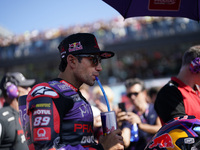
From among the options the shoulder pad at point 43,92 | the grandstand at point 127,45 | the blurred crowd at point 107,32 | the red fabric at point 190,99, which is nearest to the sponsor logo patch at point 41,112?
the shoulder pad at point 43,92

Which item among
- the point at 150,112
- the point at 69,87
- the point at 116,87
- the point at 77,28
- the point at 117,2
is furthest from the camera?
the point at 77,28

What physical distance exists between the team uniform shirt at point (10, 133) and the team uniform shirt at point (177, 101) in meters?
1.81

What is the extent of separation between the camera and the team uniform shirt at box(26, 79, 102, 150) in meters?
1.53

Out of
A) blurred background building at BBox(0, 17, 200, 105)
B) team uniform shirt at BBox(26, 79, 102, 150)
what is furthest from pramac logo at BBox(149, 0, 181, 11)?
blurred background building at BBox(0, 17, 200, 105)

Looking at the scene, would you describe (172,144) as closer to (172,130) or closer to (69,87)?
(172,130)

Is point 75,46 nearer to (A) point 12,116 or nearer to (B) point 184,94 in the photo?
(B) point 184,94

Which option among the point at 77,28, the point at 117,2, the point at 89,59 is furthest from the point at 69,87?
the point at 77,28

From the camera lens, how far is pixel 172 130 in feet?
6.33

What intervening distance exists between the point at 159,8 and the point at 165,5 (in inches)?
3.0

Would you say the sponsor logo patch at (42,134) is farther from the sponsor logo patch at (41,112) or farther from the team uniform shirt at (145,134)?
the team uniform shirt at (145,134)

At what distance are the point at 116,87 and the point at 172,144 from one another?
1213 cm

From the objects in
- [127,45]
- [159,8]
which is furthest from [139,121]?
[127,45]

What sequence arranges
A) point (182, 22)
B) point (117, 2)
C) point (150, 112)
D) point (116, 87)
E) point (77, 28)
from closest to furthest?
point (117, 2) → point (150, 112) → point (116, 87) → point (182, 22) → point (77, 28)

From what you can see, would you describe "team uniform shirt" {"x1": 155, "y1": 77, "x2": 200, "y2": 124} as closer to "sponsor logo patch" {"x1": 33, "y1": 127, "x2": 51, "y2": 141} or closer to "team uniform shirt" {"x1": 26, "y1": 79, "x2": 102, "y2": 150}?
"team uniform shirt" {"x1": 26, "y1": 79, "x2": 102, "y2": 150}
